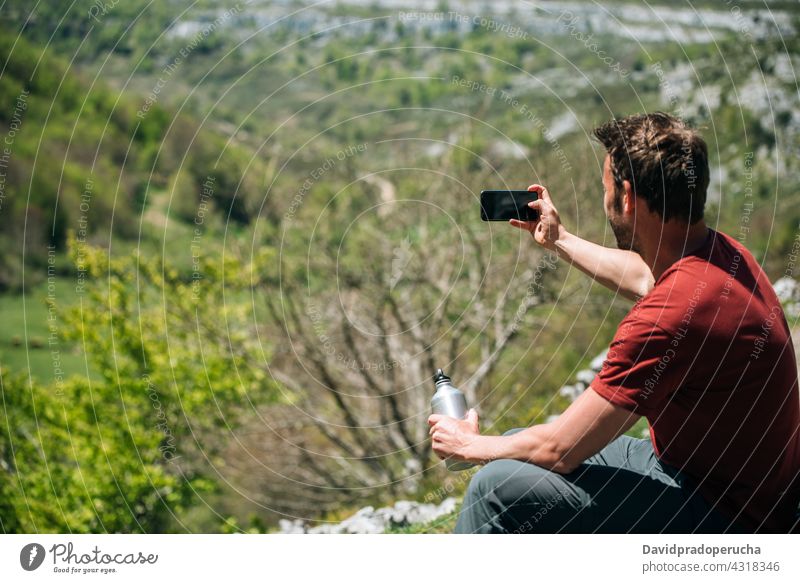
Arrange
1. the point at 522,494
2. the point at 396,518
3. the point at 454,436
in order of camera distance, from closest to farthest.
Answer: the point at 522,494 < the point at 454,436 < the point at 396,518

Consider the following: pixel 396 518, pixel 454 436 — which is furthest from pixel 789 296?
pixel 454 436

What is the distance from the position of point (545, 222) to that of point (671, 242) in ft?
3.45

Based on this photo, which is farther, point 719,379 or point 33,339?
point 33,339

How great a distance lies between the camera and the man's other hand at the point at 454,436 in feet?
10.7

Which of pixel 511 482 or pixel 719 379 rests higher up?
pixel 719 379

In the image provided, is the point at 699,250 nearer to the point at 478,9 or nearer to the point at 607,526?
the point at 607,526

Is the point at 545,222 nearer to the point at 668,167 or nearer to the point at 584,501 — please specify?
the point at 668,167

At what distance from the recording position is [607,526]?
334 cm

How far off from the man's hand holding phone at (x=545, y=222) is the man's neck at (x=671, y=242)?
0.95m

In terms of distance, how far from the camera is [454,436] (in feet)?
10.9

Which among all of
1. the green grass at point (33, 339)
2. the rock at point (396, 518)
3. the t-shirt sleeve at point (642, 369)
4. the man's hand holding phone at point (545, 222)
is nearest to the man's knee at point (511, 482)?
the t-shirt sleeve at point (642, 369)

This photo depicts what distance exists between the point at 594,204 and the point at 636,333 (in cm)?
1330

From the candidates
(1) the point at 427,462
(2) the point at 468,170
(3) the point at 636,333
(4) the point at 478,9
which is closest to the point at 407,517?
(3) the point at 636,333

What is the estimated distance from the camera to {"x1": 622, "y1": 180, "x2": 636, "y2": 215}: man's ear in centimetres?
322
